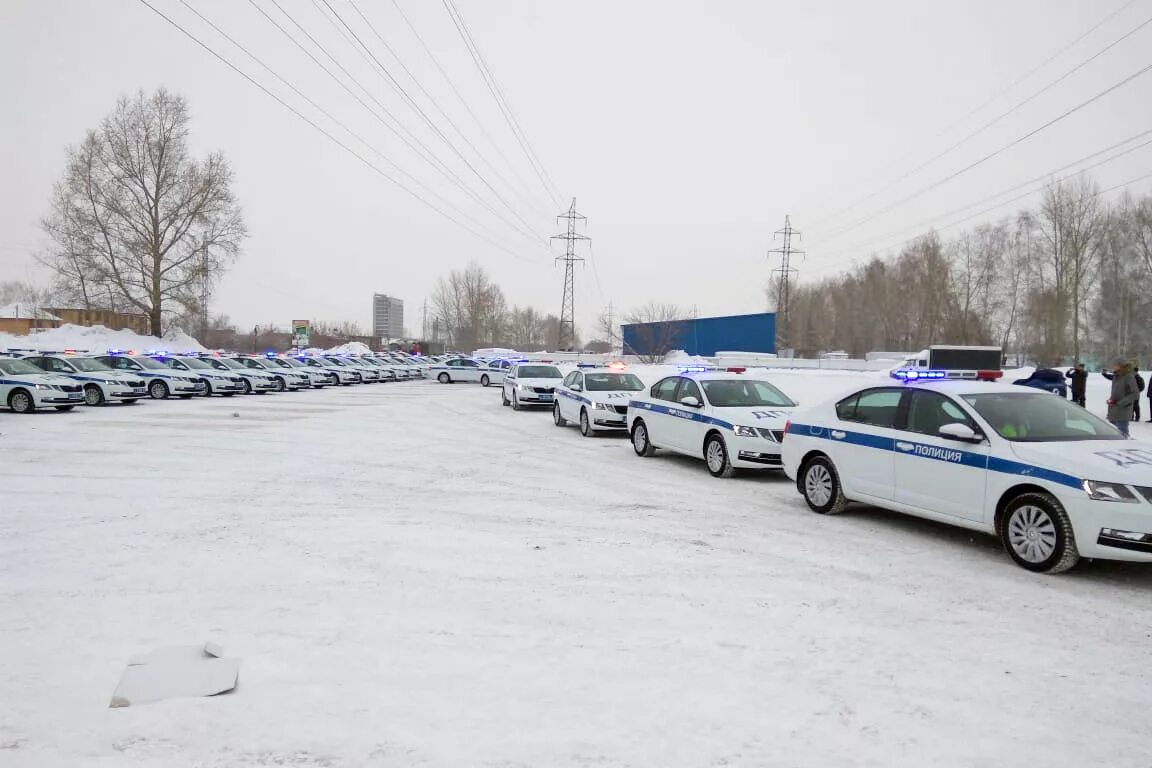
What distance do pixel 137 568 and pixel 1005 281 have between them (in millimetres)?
76526

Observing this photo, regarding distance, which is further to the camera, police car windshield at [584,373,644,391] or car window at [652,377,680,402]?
police car windshield at [584,373,644,391]

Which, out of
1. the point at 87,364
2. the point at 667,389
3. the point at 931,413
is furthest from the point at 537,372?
the point at 931,413

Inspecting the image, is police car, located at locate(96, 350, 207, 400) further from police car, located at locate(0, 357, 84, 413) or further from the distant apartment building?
the distant apartment building

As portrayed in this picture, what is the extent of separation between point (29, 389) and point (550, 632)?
70.7ft

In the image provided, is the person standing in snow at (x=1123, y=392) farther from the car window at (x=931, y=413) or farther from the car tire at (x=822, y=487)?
the car window at (x=931, y=413)

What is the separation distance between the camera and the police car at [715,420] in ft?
36.6

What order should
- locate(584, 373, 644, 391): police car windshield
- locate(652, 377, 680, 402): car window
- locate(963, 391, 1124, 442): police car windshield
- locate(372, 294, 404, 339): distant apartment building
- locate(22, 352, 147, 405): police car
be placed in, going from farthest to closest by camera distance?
locate(372, 294, 404, 339): distant apartment building < locate(22, 352, 147, 405): police car < locate(584, 373, 644, 391): police car windshield < locate(652, 377, 680, 402): car window < locate(963, 391, 1124, 442): police car windshield

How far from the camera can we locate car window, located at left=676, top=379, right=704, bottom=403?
12320mm

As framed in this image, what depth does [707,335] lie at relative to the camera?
216 feet

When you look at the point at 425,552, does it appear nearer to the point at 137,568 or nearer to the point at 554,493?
the point at 137,568

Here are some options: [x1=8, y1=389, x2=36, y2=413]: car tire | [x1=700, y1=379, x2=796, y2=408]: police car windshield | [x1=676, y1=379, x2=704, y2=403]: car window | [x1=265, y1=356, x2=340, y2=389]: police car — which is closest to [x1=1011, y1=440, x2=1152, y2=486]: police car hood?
[x1=700, y1=379, x2=796, y2=408]: police car windshield

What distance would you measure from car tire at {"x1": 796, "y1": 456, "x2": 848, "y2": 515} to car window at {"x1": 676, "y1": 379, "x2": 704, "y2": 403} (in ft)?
10.4

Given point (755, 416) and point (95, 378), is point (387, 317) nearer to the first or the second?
point (95, 378)

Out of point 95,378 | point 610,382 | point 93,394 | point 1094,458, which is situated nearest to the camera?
point 1094,458
